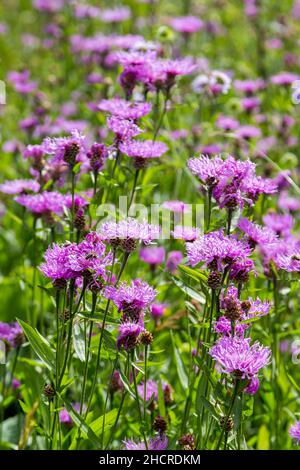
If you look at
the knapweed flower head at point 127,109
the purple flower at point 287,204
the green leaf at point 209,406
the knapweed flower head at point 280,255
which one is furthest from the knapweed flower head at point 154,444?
the purple flower at point 287,204

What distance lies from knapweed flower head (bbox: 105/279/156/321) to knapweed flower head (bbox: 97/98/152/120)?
459 millimetres

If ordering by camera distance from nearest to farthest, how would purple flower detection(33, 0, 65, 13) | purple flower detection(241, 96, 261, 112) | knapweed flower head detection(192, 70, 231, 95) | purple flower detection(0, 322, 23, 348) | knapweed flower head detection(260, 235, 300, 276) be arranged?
knapweed flower head detection(260, 235, 300, 276) < purple flower detection(0, 322, 23, 348) < knapweed flower head detection(192, 70, 231, 95) < purple flower detection(241, 96, 261, 112) < purple flower detection(33, 0, 65, 13)

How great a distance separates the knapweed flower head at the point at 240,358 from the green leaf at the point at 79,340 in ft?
0.91

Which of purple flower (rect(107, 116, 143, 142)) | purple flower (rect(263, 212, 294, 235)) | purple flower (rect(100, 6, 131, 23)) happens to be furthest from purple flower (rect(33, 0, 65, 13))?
purple flower (rect(107, 116, 143, 142))

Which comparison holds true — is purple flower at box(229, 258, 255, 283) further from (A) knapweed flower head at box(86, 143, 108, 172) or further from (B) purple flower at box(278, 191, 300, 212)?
(B) purple flower at box(278, 191, 300, 212)

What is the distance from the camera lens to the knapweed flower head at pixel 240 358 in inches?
42.9

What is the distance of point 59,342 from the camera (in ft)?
4.09

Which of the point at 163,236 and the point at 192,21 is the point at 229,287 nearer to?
the point at 163,236

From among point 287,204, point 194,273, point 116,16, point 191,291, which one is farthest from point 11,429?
point 116,16

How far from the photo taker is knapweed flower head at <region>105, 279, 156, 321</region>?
3.87 ft

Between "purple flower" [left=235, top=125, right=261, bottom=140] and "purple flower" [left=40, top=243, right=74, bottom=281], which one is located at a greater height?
"purple flower" [left=40, top=243, right=74, bottom=281]

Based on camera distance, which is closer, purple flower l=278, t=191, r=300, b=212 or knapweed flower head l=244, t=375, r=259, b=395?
knapweed flower head l=244, t=375, r=259, b=395

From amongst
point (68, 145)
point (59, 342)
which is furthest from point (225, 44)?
point (59, 342)
